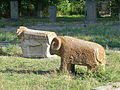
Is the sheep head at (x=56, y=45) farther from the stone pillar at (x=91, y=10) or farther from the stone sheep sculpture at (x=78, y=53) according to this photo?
the stone pillar at (x=91, y=10)

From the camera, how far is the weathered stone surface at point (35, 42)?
9367 millimetres

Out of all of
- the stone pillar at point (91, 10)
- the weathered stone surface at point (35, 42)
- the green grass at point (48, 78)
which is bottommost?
the green grass at point (48, 78)

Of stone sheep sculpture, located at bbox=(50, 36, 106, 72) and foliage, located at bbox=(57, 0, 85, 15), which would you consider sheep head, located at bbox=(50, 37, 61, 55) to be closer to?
stone sheep sculpture, located at bbox=(50, 36, 106, 72)

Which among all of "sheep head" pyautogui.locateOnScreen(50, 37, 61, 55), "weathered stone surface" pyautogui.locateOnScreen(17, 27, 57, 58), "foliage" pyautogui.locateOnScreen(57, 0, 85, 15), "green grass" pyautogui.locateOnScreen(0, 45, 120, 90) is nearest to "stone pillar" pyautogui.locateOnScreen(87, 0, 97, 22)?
"foliage" pyautogui.locateOnScreen(57, 0, 85, 15)

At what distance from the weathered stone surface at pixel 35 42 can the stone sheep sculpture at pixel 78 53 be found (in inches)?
103

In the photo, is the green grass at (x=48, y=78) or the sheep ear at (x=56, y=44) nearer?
the green grass at (x=48, y=78)

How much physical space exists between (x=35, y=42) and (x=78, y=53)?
3599 millimetres

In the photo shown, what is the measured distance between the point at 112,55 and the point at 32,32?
2992 millimetres

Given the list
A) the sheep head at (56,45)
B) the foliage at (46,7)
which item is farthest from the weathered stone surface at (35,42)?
the foliage at (46,7)

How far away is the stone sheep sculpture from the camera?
247 inches

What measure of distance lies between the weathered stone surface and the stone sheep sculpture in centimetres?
263

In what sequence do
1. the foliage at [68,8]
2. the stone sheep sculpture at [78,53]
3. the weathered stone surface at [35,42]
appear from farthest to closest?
the foliage at [68,8], the weathered stone surface at [35,42], the stone sheep sculpture at [78,53]

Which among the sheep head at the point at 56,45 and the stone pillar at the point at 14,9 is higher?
the stone pillar at the point at 14,9

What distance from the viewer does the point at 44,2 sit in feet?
120
